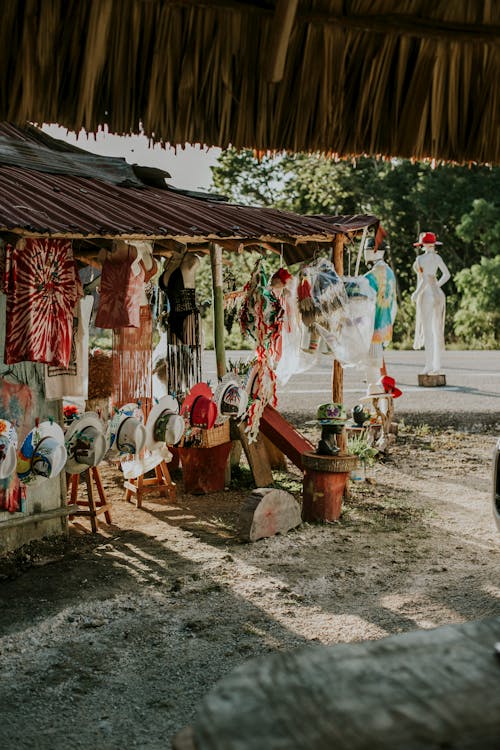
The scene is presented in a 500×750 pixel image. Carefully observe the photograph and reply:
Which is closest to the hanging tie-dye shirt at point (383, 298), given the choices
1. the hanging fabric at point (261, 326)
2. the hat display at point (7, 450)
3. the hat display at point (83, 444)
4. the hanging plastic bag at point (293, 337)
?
the hanging plastic bag at point (293, 337)

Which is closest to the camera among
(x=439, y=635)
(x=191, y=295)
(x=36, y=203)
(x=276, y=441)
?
(x=439, y=635)

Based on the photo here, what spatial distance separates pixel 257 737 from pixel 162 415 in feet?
16.3

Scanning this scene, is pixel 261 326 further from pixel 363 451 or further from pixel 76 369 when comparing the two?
pixel 363 451

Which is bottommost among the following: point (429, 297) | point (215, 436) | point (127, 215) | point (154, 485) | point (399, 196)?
point (154, 485)

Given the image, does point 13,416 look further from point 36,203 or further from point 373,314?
point 373,314

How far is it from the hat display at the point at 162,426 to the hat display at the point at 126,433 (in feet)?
0.49

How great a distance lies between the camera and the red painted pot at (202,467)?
774 cm

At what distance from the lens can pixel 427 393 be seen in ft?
45.0

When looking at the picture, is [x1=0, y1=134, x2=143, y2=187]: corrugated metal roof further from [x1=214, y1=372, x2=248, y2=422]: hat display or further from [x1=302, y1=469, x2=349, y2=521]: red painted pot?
[x1=302, y1=469, x2=349, y2=521]: red painted pot

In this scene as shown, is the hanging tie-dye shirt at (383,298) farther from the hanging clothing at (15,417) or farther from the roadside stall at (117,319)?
the hanging clothing at (15,417)

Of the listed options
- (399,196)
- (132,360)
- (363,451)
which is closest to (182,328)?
A: (132,360)

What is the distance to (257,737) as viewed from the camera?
142 cm

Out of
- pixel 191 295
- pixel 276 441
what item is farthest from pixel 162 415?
pixel 276 441

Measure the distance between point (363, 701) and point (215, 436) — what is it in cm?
602
